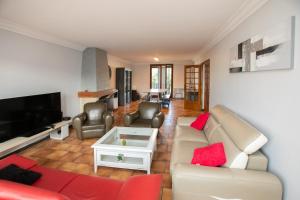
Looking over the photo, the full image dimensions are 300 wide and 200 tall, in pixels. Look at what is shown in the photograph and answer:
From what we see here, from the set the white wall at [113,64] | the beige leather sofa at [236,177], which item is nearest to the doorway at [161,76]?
the white wall at [113,64]

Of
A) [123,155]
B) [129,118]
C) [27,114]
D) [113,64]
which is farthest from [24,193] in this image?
[113,64]

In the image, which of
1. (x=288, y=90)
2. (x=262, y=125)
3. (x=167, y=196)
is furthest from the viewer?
(x=167, y=196)

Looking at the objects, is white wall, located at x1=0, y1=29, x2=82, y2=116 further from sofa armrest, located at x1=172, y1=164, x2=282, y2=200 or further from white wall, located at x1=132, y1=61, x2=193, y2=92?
white wall, located at x1=132, y1=61, x2=193, y2=92

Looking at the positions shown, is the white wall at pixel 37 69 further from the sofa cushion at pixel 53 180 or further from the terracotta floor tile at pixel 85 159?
the sofa cushion at pixel 53 180

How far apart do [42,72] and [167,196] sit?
3.76 metres

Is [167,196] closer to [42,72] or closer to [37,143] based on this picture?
[37,143]

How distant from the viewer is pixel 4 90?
327 cm

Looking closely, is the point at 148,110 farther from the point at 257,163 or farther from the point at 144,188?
the point at 144,188

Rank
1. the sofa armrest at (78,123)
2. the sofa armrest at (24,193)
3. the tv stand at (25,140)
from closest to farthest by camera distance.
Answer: the sofa armrest at (24,193) < the tv stand at (25,140) < the sofa armrest at (78,123)

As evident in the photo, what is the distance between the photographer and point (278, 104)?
1775 millimetres

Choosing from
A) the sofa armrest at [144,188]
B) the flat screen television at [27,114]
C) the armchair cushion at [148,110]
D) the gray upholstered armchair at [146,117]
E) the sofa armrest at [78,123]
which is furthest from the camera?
the armchair cushion at [148,110]

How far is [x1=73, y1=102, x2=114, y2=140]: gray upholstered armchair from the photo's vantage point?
404cm

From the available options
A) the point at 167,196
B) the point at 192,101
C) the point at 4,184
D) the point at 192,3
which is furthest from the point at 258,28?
the point at 192,101

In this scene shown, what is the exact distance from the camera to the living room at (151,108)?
1591 millimetres
